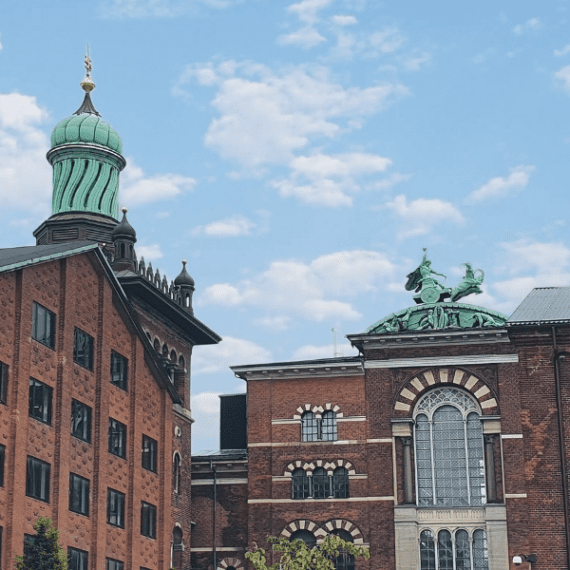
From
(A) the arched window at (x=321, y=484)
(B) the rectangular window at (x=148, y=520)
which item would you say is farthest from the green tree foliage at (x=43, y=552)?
(A) the arched window at (x=321, y=484)

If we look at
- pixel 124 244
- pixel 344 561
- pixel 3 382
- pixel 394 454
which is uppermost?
pixel 124 244

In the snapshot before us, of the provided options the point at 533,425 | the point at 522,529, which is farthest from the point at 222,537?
the point at 533,425

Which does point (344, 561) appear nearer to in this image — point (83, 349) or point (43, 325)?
point (83, 349)

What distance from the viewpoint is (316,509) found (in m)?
64.2

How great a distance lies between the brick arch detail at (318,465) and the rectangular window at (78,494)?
1667cm

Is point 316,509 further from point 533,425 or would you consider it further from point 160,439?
point 533,425

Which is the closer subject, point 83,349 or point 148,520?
point 83,349

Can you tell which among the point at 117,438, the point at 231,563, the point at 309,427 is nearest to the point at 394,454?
the point at 309,427

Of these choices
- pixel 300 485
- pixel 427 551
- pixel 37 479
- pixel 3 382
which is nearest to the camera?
pixel 3 382

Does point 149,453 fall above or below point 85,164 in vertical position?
below

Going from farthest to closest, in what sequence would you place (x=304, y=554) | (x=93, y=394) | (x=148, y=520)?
1. (x=304, y=554)
2. (x=148, y=520)
3. (x=93, y=394)

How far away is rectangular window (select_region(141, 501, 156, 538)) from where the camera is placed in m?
56.0

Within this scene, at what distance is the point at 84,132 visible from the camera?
6994 cm

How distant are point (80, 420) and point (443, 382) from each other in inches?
826
